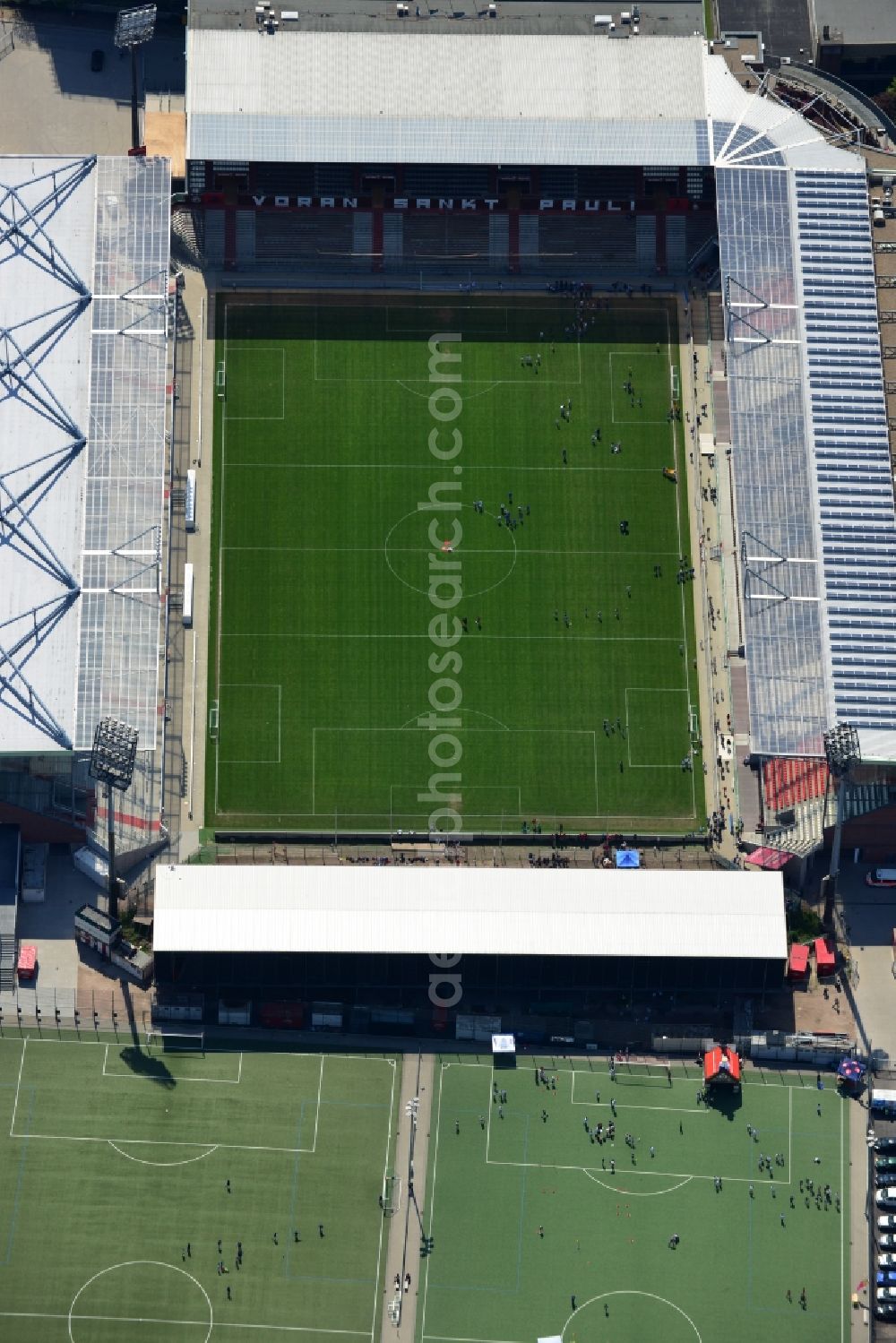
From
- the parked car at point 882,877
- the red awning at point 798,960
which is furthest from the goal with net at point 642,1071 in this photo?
→ the parked car at point 882,877

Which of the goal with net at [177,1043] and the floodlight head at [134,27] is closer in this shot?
the goal with net at [177,1043]

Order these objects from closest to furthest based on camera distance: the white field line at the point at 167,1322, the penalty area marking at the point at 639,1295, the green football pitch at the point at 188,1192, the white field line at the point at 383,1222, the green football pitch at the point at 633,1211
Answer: the white field line at the point at 167,1322 → the green football pitch at the point at 188,1192 → the penalty area marking at the point at 639,1295 → the white field line at the point at 383,1222 → the green football pitch at the point at 633,1211

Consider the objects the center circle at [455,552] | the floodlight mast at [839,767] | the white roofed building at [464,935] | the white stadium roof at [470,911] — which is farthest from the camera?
the center circle at [455,552]

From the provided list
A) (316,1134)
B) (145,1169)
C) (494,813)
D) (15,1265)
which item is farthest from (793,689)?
(15,1265)

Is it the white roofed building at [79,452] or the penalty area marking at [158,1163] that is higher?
the white roofed building at [79,452]

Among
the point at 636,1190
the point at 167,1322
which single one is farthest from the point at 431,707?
the point at 167,1322

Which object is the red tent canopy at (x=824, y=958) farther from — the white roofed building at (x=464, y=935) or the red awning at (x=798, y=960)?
the white roofed building at (x=464, y=935)

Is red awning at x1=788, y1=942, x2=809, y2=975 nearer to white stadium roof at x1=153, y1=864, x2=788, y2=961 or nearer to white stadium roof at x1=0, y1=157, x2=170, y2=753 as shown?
white stadium roof at x1=153, y1=864, x2=788, y2=961
